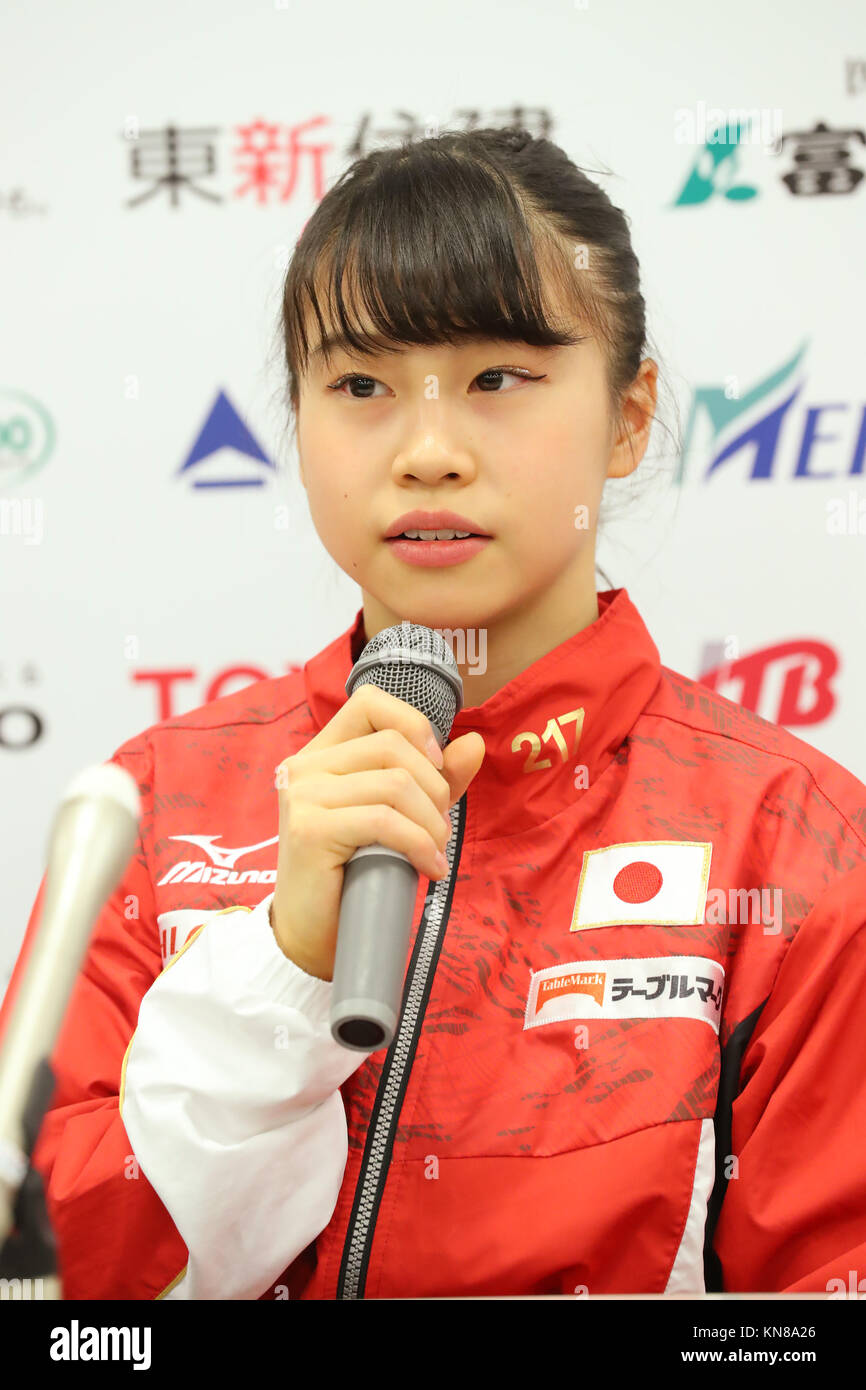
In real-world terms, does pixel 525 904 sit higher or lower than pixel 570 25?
lower

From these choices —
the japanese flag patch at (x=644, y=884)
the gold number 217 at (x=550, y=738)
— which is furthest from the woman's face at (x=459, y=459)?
the japanese flag patch at (x=644, y=884)

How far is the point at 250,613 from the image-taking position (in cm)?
149

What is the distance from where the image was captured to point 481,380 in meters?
1.13

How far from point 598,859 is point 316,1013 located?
30 centimetres

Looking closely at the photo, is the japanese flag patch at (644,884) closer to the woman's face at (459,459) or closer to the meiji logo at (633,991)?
the meiji logo at (633,991)

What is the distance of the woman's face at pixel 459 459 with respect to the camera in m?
1.12

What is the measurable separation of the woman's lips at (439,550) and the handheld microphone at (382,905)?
169mm

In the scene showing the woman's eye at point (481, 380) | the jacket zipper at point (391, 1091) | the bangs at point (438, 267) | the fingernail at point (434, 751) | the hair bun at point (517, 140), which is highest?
the hair bun at point (517, 140)

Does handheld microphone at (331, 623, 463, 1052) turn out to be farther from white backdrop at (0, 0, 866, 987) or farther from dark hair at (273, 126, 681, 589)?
white backdrop at (0, 0, 866, 987)

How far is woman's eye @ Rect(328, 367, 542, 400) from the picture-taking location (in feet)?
3.71

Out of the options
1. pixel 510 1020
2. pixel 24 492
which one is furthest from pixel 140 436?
pixel 510 1020

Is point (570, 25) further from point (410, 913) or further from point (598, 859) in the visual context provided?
point (410, 913)

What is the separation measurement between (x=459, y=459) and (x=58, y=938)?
0.47 m

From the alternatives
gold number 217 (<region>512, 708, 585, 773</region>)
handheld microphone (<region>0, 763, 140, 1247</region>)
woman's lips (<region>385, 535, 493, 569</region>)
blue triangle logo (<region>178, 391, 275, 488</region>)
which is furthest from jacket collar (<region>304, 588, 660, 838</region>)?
blue triangle logo (<region>178, 391, 275, 488</region>)
